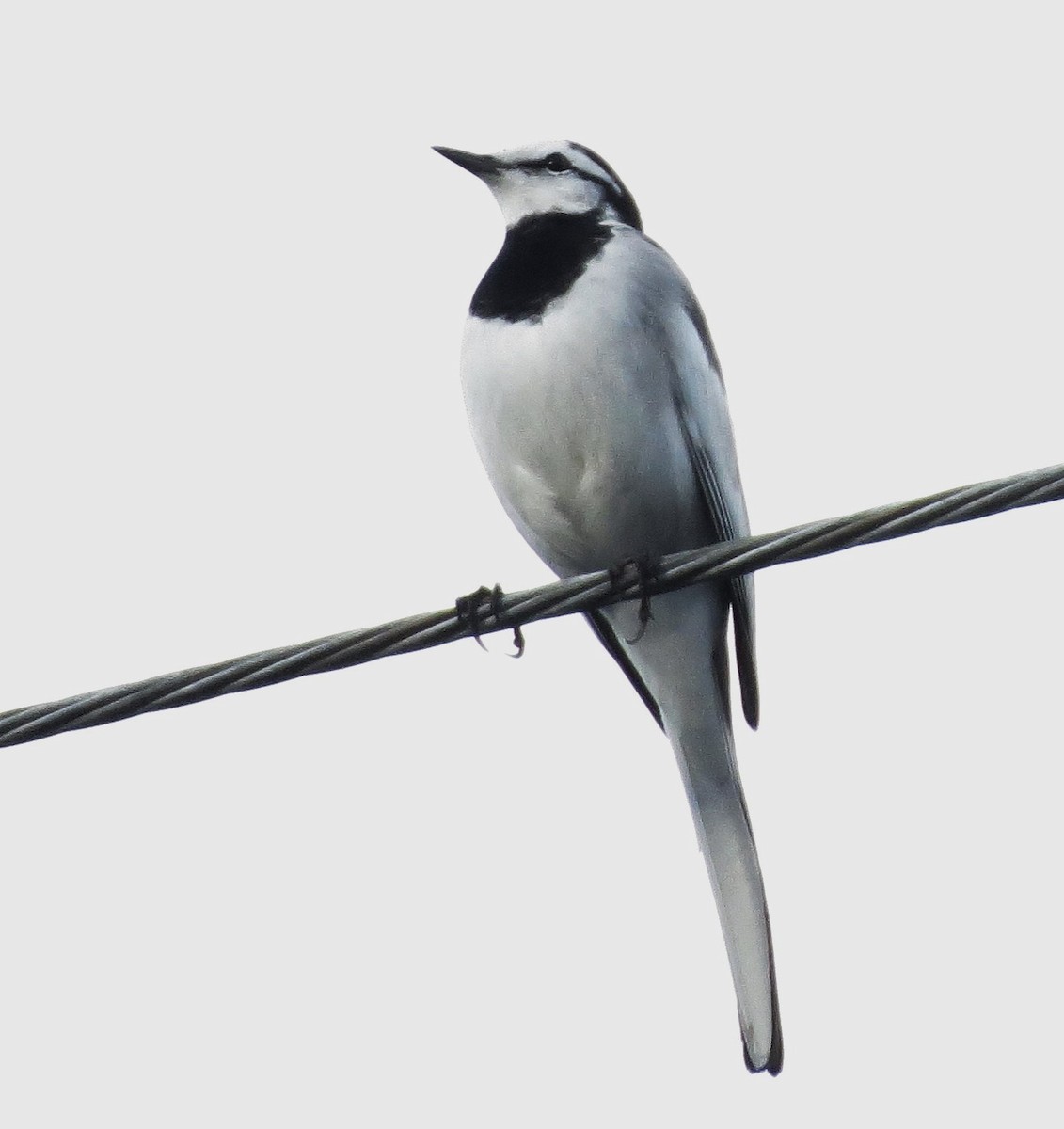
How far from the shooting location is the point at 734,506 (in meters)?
5.90

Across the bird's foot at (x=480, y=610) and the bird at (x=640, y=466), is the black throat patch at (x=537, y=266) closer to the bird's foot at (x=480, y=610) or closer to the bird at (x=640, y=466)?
the bird at (x=640, y=466)

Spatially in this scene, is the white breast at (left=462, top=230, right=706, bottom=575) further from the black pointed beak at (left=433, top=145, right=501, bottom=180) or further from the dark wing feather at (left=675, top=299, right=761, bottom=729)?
the black pointed beak at (left=433, top=145, right=501, bottom=180)

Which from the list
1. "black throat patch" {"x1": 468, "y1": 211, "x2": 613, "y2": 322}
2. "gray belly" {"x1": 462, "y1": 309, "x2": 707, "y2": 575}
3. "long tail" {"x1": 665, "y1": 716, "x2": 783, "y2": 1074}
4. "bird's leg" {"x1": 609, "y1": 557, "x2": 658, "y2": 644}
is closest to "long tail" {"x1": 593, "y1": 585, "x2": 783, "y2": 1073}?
"long tail" {"x1": 665, "y1": 716, "x2": 783, "y2": 1074}

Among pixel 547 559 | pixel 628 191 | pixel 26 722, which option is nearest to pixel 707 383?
pixel 547 559

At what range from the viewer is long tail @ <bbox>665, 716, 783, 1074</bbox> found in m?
5.53

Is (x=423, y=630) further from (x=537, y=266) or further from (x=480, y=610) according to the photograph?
(x=537, y=266)

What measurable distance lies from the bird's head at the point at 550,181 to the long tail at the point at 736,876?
77.5 inches

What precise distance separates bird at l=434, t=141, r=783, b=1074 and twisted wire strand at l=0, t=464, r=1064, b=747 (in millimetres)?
1266

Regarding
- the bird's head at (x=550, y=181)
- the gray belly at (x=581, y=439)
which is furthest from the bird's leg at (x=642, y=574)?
the bird's head at (x=550, y=181)

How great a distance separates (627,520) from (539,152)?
178cm

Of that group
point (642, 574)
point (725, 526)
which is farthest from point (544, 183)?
point (642, 574)

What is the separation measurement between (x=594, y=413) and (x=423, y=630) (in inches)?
65.8

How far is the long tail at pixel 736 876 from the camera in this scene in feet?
18.1

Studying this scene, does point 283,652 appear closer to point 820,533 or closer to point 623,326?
point 820,533
